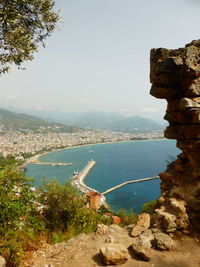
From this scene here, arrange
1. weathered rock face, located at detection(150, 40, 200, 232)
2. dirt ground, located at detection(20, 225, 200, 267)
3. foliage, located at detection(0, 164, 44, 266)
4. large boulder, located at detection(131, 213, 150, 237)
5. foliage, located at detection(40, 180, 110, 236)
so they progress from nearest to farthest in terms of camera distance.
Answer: foliage, located at detection(0, 164, 44, 266)
dirt ground, located at detection(20, 225, 200, 267)
weathered rock face, located at detection(150, 40, 200, 232)
large boulder, located at detection(131, 213, 150, 237)
foliage, located at detection(40, 180, 110, 236)

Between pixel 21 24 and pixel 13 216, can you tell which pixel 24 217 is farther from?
pixel 21 24

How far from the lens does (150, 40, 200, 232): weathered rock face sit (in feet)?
23.9

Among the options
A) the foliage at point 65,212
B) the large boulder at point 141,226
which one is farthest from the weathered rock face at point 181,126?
the foliage at point 65,212

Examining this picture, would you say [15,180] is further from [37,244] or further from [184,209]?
[184,209]

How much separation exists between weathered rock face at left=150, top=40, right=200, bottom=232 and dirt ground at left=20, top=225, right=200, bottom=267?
2.55 ft

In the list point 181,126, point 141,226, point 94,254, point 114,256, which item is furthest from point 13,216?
point 181,126

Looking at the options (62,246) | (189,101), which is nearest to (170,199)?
(189,101)

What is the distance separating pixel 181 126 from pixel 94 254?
20.3ft

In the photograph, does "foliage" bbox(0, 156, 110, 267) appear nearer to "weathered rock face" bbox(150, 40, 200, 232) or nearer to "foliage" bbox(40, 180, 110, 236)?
"foliage" bbox(40, 180, 110, 236)

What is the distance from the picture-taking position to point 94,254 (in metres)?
6.07

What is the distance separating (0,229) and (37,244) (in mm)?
1857

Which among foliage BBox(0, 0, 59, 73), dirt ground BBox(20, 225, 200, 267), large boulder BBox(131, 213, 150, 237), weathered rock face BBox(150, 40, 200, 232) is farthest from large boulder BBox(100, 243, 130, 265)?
Answer: foliage BBox(0, 0, 59, 73)

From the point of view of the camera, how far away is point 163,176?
9062 millimetres

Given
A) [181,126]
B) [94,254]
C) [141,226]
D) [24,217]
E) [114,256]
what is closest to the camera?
[114,256]
